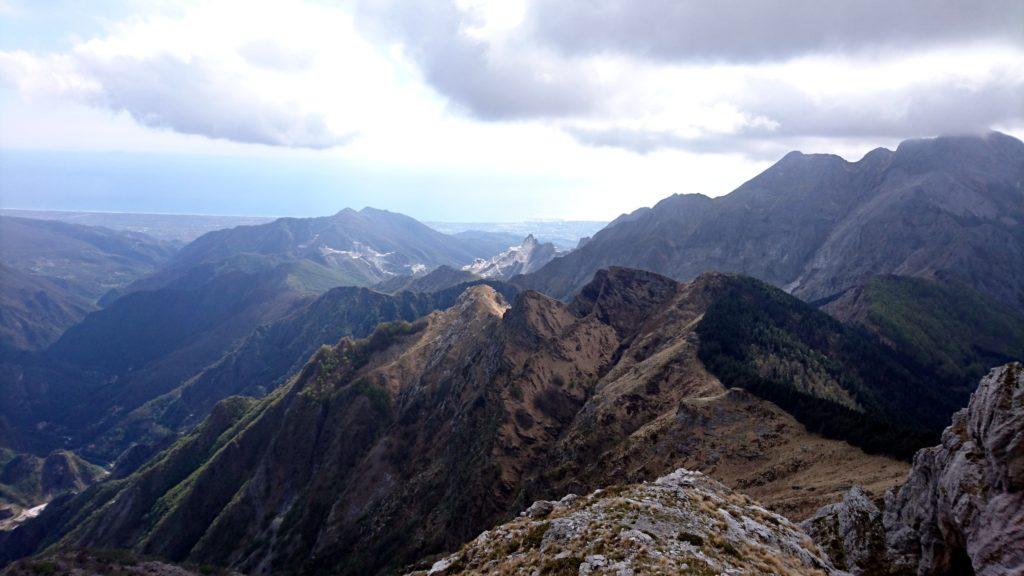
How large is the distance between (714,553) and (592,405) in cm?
8112

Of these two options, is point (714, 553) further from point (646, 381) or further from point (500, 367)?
point (500, 367)

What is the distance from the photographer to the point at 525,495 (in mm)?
98688

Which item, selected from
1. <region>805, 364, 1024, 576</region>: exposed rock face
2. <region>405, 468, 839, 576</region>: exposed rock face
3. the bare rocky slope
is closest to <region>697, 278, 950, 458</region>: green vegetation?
the bare rocky slope

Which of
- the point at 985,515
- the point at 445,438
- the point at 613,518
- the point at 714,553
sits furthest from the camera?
the point at 445,438

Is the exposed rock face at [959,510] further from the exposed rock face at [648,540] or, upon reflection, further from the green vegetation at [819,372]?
the green vegetation at [819,372]

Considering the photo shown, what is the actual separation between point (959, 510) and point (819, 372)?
387ft

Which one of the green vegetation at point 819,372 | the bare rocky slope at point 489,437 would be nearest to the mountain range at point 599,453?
the bare rocky slope at point 489,437

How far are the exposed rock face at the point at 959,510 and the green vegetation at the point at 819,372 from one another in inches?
1102

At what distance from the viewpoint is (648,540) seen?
3447 cm

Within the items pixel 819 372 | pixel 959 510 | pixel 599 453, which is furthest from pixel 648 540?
pixel 819 372

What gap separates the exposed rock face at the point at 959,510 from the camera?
29.1 metres

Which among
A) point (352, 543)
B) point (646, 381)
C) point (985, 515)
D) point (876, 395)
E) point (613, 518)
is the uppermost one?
point (985, 515)

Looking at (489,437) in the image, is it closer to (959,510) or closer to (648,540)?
(648,540)

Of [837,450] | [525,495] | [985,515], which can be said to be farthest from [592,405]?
[985,515]
